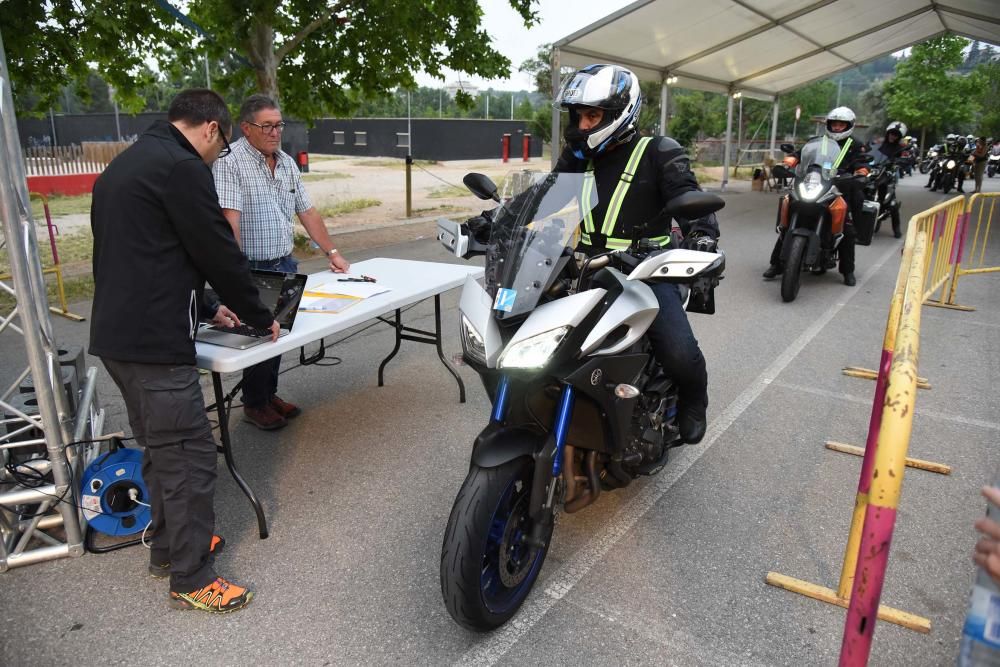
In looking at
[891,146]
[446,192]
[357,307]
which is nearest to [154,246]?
[357,307]

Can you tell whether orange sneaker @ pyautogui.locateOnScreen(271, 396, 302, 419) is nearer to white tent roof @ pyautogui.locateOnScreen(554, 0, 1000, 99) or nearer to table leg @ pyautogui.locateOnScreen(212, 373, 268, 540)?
table leg @ pyautogui.locateOnScreen(212, 373, 268, 540)

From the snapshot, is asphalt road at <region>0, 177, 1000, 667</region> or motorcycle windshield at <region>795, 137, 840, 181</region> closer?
asphalt road at <region>0, 177, 1000, 667</region>

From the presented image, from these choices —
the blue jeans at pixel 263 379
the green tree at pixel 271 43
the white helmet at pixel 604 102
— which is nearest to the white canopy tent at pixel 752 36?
the green tree at pixel 271 43

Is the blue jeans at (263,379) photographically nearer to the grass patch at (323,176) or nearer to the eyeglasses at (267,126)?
the eyeglasses at (267,126)

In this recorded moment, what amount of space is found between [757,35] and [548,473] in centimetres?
1596

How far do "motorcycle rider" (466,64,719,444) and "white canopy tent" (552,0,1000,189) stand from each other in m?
8.37

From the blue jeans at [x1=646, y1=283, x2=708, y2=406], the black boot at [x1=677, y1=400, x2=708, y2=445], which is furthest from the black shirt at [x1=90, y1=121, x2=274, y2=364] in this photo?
the black boot at [x1=677, y1=400, x2=708, y2=445]

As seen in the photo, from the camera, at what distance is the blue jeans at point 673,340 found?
10.3ft

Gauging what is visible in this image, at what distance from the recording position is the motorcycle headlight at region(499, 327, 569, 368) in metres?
2.40

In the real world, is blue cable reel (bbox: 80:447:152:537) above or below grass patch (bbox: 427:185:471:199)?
below

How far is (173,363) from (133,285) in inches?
12.6

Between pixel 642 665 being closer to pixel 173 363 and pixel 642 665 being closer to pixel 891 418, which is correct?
pixel 891 418

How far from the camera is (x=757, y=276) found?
29.6 ft

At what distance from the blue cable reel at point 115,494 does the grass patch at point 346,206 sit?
12330 millimetres
